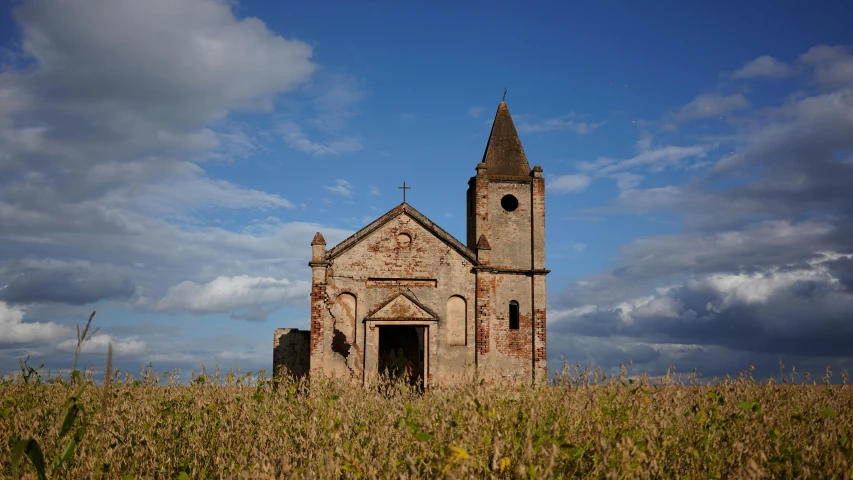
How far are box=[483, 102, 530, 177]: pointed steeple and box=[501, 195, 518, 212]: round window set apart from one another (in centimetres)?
95

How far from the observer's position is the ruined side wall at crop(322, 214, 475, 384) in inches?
783

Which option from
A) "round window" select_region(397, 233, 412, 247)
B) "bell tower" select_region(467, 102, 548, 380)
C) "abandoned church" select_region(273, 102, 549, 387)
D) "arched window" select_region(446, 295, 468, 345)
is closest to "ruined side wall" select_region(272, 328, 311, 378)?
"abandoned church" select_region(273, 102, 549, 387)

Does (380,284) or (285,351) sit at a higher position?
(380,284)

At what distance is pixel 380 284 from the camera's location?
20391 mm

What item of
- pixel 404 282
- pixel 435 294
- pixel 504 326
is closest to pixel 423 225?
pixel 404 282

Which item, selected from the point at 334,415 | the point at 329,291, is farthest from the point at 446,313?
the point at 334,415

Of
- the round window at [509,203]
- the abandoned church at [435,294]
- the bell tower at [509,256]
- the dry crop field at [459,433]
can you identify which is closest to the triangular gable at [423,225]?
the abandoned church at [435,294]

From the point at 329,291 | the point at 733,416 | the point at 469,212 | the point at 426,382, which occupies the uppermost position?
the point at 469,212

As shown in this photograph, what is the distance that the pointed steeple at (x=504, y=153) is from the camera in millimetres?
24469

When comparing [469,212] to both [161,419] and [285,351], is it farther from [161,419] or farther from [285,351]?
[161,419]

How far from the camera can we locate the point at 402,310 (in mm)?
20141

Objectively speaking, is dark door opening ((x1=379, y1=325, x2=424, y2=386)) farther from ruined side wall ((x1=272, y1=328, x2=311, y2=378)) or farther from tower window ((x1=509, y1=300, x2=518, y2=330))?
tower window ((x1=509, y1=300, x2=518, y2=330))

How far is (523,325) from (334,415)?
→ 17.0 metres

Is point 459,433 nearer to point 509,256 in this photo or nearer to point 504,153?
point 509,256
